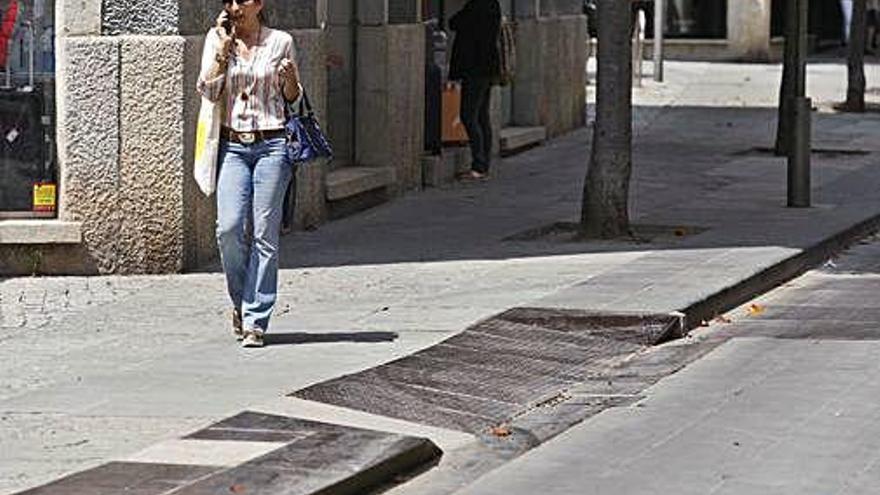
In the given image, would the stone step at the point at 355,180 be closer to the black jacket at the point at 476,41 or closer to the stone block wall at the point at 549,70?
the black jacket at the point at 476,41

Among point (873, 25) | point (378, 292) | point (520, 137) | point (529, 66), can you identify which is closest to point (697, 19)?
point (873, 25)

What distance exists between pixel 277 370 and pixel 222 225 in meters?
0.91

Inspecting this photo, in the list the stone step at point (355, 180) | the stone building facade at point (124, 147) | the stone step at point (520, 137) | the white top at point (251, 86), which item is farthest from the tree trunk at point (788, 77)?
the white top at point (251, 86)

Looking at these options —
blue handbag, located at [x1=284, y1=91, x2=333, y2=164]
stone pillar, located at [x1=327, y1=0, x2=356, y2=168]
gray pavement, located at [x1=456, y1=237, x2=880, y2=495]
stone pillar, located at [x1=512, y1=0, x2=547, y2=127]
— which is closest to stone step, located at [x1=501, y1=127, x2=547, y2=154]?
stone pillar, located at [x1=512, y1=0, x2=547, y2=127]

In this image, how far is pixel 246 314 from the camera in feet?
38.4

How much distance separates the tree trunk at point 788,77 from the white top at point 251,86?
837 cm

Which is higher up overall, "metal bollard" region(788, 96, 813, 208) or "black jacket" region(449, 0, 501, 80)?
"black jacket" region(449, 0, 501, 80)

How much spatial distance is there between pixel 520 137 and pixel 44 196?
9.70m

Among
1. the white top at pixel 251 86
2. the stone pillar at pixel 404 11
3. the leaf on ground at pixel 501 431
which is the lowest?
the leaf on ground at pixel 501 431

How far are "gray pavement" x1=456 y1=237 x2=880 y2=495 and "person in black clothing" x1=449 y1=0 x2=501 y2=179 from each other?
7430mm

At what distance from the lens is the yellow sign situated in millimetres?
14688

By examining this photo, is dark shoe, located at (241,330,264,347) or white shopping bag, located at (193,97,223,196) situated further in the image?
dark shoe, located at (241,330,264,347)

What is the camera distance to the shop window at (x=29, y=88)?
48.0ft

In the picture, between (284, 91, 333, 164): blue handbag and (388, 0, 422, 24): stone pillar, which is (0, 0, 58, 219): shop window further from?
(388, 0, 422, 24): stone pillar
